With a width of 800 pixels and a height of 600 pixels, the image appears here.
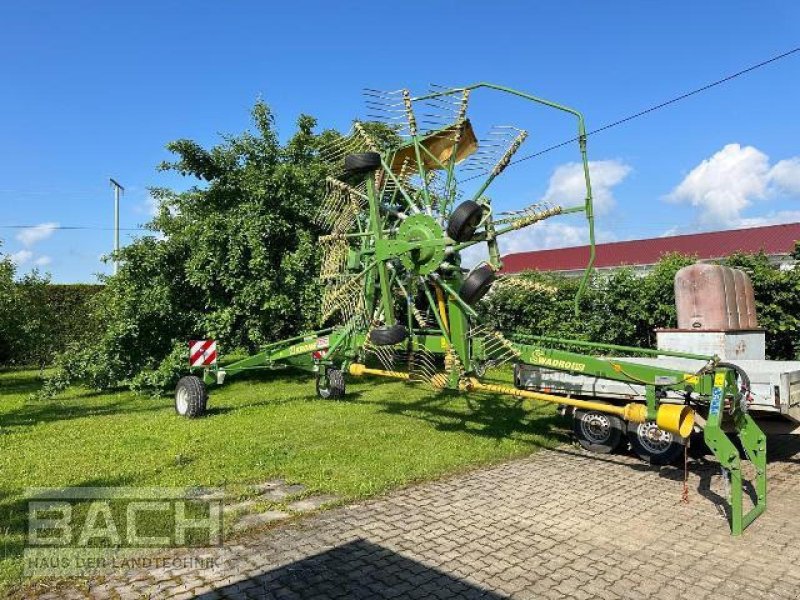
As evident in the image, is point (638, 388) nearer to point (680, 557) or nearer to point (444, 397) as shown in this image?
point (680, 557)

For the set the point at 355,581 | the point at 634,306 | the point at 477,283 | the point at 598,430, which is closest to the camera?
the point at 355,581

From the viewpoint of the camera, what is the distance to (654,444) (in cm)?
778

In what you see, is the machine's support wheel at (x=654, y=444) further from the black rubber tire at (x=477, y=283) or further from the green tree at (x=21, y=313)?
A: the green tree at (x=21, y=313)

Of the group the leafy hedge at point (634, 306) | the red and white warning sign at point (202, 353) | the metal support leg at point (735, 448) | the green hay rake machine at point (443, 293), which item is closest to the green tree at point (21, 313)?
the red and white warning sign at point (202, 353)

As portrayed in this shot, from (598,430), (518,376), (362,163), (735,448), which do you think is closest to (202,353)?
(362,163)

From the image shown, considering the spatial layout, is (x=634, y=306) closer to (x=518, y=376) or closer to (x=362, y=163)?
(x=518, y=376)

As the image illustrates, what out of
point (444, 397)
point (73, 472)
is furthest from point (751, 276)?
point (73, 472)

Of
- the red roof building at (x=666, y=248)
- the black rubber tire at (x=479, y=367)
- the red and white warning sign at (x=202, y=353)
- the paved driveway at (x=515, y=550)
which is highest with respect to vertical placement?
the red roof building at (x=666, y=248)

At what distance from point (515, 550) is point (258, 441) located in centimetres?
487

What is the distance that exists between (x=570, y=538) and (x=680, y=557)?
90 centimetres

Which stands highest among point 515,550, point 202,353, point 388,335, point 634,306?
point 634,306

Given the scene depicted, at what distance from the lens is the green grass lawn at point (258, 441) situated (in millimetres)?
6992

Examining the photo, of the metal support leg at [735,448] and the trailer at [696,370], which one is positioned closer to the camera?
the metal support leg at [735,448]

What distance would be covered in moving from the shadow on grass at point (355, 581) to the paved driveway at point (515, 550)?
0.01 metres
